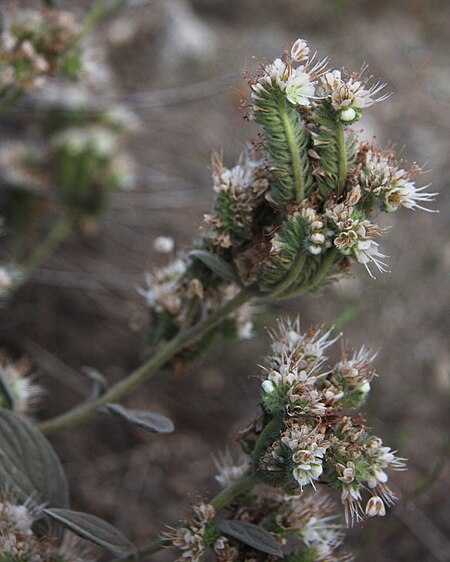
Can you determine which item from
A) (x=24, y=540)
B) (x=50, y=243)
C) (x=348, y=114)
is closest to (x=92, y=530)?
(x=24, y=540)

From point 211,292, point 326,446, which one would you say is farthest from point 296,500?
point 211,292

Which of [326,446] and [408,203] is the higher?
[408,203]

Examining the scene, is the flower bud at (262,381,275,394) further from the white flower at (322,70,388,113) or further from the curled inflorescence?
the white flower at (322,70,388,113)

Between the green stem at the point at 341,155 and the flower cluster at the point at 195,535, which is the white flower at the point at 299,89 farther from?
the flower cluster at the point at 195,535

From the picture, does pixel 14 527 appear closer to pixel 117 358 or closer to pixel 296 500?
pixel 296 500

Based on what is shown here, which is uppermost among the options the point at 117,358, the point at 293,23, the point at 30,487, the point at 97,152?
the point at 293,23

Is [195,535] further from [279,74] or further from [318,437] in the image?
[279,74]

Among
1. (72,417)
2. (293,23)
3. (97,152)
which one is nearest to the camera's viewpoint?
(72,417)
